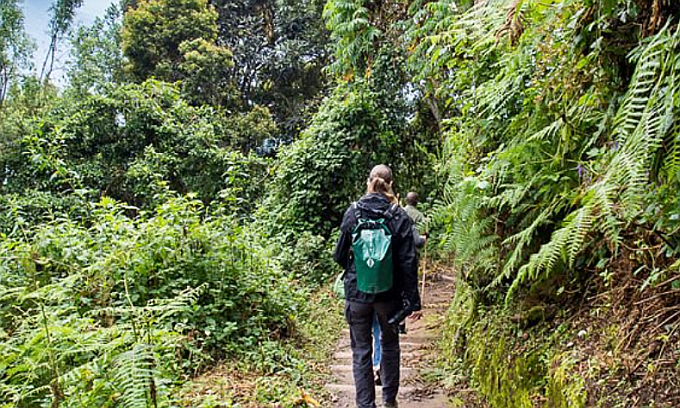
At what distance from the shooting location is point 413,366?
472cm

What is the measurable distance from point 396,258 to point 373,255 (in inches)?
7.7

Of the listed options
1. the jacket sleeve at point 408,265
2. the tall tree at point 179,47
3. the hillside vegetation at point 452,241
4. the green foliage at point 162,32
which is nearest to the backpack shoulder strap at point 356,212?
the jacket sleeve at point 408,265

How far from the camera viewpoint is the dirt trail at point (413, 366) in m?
3.89

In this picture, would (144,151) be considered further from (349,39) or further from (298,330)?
(298,330)

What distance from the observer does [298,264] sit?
9070 millimetres

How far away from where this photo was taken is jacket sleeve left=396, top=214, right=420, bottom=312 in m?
3.25

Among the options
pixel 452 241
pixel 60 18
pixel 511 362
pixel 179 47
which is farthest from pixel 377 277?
pixel 60 18

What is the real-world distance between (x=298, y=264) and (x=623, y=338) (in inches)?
285

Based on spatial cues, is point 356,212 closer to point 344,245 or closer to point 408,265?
point 344,245

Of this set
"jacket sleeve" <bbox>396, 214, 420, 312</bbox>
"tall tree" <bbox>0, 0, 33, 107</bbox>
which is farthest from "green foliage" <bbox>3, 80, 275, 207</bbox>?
"jacket sleeve" <bbox>396, 214, 420, 312</bbox>

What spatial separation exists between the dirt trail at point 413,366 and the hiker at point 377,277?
0.55 metres

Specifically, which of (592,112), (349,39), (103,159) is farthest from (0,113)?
(592,112)

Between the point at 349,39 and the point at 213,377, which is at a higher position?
the point at 349,39

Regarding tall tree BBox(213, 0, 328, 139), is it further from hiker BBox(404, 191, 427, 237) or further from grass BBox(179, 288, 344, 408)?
grass BBox(179, 288, 344, 408)
